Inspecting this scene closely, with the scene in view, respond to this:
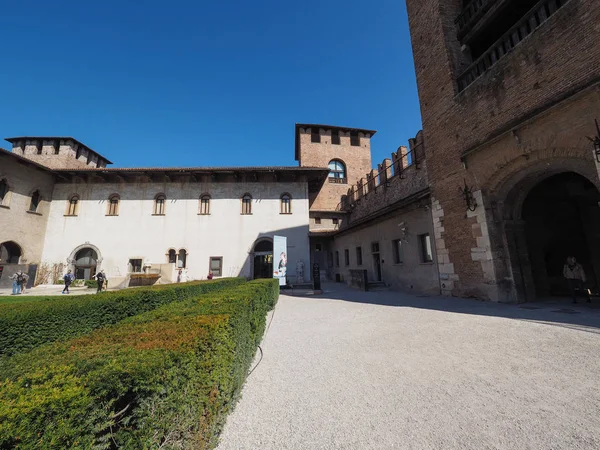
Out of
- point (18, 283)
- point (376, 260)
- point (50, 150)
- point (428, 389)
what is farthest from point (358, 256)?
point (50, 150)

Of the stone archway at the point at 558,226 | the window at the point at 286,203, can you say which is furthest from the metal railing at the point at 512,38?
the window at the point at 286,203

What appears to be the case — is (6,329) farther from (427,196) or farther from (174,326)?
(427,196)

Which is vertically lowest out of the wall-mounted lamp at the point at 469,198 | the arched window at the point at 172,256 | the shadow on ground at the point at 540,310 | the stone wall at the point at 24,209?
the shadow on ground at the point at 540,310

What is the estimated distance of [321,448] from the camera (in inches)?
89.3

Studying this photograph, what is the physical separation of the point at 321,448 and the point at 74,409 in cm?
201

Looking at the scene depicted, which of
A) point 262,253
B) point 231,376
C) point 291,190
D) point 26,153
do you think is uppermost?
point 26,153

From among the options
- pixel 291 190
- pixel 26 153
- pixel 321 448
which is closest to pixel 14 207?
pixel 26 153

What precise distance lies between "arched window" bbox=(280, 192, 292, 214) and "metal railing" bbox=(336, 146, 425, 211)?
21.4ft

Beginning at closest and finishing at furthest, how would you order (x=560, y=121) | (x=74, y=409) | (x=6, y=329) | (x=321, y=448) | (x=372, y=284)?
(x=74, y=409)
(x=321, y=448)
(x=6, y=329)
(x=560, y=121)
(x=372, y=284)

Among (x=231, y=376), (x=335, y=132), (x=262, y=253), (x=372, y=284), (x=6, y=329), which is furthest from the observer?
(x=335, y=132)

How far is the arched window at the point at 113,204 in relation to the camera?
1975 cm

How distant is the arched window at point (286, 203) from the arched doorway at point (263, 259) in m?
2.58

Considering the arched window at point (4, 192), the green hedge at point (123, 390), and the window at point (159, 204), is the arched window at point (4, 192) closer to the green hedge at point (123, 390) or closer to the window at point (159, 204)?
the window at point (159, 204)

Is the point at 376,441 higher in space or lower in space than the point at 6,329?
lower
